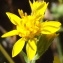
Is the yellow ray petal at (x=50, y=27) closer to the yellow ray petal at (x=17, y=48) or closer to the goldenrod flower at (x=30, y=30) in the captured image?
the goldenrod flower at (x=30, y=30)

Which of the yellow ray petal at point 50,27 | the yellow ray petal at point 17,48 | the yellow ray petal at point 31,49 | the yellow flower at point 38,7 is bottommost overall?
the yellow ray petal at point 31,49

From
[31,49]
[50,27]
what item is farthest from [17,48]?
[50,27]

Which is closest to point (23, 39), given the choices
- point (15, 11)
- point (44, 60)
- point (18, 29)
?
point (18, 29)

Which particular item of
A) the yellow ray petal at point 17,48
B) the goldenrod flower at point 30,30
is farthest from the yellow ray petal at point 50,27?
the yellow ray petal at point 17,48

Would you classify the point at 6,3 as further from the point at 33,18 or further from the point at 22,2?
the point at 33,18

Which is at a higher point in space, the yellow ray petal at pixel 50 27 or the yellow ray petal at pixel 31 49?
the yellow ray petal at pixel 50 27

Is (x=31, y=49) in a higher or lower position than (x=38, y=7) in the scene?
lower

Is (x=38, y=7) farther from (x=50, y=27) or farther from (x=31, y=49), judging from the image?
(x=31, y=49)
